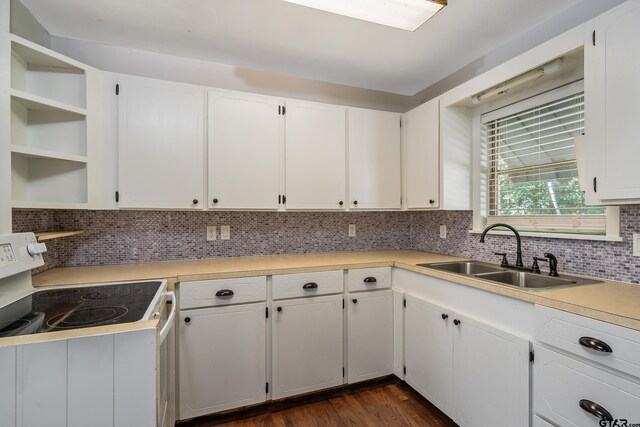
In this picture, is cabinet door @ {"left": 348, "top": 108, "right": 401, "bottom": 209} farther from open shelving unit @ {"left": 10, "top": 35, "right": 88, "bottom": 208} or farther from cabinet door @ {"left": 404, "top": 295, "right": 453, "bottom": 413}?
open shelving unit @ {"left": 10, "top": 35, "right": 88, "bottom": 208}

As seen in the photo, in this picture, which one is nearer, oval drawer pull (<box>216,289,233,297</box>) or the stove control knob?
the stove control knob

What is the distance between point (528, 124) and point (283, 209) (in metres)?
1.76

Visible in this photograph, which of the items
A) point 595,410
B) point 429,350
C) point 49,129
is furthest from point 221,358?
point 595,410

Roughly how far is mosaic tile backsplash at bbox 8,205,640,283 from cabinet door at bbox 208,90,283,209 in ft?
1.05

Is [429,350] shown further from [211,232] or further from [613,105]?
[211,232]

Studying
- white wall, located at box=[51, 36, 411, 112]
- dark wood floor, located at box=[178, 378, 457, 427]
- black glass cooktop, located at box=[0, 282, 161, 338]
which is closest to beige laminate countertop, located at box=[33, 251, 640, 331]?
black glass cooktop, located at box=[0, 282, 161, 338]

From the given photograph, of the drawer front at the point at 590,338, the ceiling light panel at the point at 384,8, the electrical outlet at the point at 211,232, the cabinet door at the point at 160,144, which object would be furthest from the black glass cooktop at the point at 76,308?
the drawer front at the point at 590,338

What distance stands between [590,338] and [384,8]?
5.40 ft

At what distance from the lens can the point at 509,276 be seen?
1.90 meters

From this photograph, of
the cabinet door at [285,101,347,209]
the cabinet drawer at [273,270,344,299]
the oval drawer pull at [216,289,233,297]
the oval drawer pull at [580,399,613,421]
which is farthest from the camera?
the cabinet door at [285,101,347,209]

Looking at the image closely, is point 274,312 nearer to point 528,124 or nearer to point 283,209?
point 283,209

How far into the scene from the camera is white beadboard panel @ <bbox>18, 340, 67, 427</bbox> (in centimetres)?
94

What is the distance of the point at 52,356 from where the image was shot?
96 centimetres

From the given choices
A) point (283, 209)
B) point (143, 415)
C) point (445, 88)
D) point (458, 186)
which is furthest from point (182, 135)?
point (445, 88)
